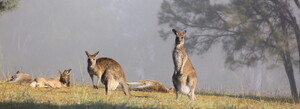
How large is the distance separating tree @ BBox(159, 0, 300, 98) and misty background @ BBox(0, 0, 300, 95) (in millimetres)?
60011

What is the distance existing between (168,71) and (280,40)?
96831 mm

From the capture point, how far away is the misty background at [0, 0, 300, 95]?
115 metres

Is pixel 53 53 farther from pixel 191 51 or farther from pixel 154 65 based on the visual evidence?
pixel 191 51

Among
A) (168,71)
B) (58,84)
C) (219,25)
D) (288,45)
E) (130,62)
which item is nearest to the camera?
(58,84)

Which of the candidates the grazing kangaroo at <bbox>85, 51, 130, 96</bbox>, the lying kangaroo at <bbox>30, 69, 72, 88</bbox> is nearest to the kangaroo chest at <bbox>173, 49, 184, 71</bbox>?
the grazing kangaroo at <bbox>85, 51, 130, 96</bbox>

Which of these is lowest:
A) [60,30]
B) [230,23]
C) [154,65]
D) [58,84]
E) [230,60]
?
[58,84]

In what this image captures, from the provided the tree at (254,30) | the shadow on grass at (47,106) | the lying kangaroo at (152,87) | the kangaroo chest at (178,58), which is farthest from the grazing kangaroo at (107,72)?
the tree at (254,30)

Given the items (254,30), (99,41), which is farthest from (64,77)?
(99,41)

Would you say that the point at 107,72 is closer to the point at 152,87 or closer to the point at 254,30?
the point at 152,87

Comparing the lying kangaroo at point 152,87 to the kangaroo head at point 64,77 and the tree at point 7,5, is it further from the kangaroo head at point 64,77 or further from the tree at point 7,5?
the tree at point 7,5

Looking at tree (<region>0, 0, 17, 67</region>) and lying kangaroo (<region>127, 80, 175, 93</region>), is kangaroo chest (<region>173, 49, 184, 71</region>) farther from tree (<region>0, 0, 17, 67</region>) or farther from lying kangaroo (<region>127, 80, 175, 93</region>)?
tree (<region>0, 0, 17, 67</region>)

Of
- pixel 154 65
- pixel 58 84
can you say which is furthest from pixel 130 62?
pixel 58 84

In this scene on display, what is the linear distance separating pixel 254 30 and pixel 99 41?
123 metres

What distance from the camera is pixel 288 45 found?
28.3 meters
